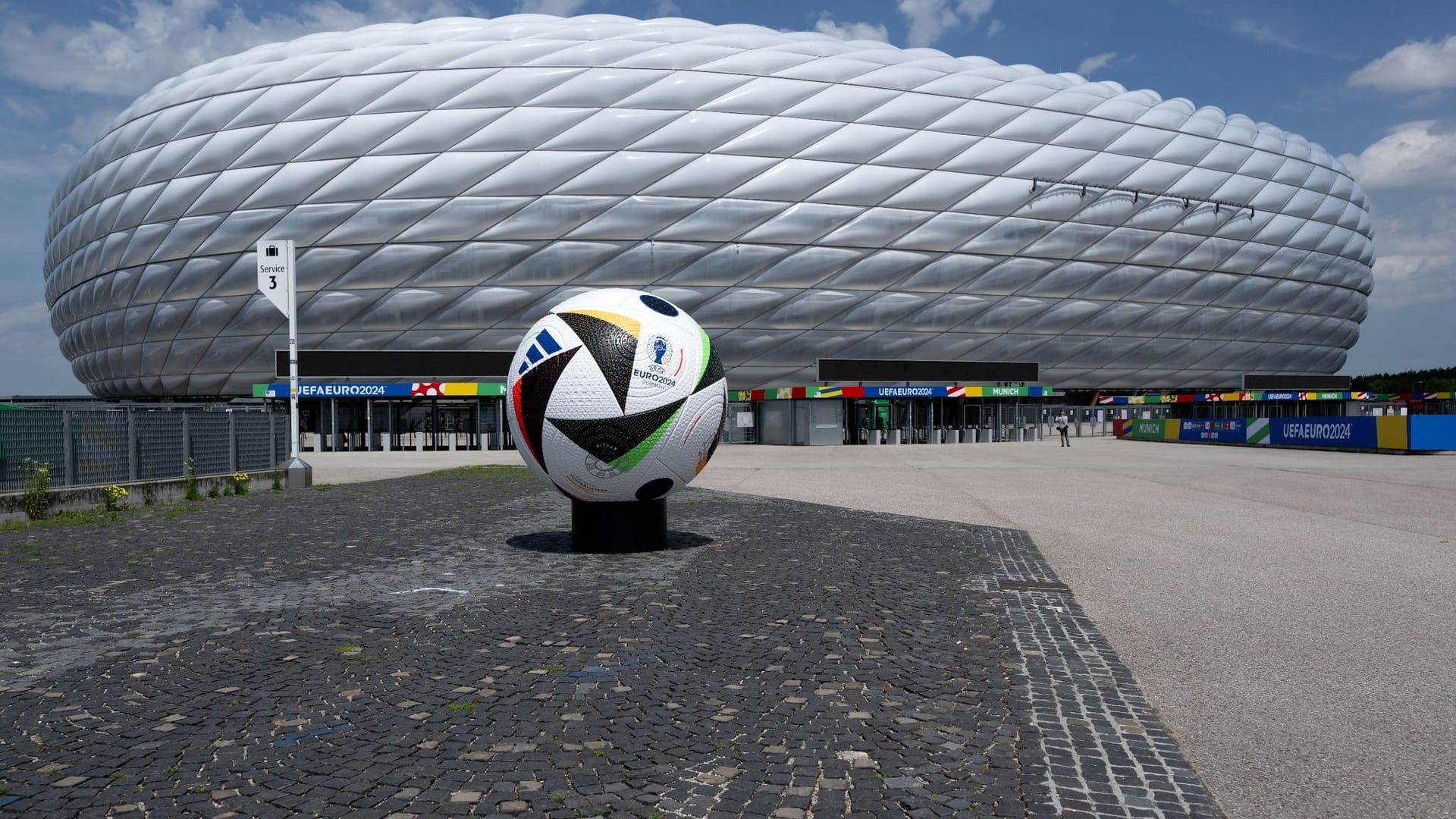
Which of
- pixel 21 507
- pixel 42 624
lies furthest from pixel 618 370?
pixel 21 507

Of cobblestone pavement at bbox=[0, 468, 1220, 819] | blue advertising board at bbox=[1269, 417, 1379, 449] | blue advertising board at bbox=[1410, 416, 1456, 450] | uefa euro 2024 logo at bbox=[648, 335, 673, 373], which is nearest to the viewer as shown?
cobblestone pavement at bbox=[0, 468, 1220, 819]

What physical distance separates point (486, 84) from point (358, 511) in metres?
35.5

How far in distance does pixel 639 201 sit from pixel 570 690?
134ft

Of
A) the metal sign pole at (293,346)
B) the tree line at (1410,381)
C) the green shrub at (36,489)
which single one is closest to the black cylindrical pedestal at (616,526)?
the green shrub at (36,489)

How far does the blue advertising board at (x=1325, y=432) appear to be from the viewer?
102ft

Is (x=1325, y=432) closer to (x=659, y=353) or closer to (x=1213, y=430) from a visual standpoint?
(x=1213, y=430)

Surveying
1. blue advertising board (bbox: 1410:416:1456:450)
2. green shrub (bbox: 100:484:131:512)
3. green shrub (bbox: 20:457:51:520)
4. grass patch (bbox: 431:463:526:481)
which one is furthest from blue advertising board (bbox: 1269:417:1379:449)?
green shrub (bbox: 20:457:51:520)

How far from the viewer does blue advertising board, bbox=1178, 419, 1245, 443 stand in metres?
37.5

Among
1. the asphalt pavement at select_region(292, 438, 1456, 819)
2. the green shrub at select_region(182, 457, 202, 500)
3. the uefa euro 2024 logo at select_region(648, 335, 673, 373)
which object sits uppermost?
the uefa euro 2024 logo at select_region(648, 335, 673, 373)

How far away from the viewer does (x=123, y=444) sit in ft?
48.1

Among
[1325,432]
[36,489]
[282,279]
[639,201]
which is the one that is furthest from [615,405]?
[639,201]

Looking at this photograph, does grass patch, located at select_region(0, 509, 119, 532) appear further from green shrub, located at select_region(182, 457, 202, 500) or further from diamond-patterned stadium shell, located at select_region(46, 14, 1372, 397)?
diamond-patterned stadium shell, located at select_region(46, 14, 1372, 397)

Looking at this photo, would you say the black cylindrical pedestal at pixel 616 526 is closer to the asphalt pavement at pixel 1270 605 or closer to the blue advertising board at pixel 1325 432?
the asphalt pavement at pixel 1270 605

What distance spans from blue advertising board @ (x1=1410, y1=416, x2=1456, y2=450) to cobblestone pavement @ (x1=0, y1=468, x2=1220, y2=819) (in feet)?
91.1
